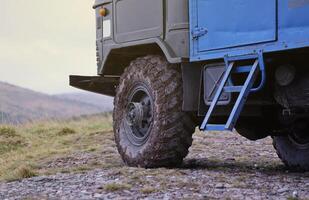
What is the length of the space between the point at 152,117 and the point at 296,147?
182 cm

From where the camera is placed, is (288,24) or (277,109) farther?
(277,109)

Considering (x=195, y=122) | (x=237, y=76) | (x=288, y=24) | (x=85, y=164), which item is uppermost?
(x=288, y=24)

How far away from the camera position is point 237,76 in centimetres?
746

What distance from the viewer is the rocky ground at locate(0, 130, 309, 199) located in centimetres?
609

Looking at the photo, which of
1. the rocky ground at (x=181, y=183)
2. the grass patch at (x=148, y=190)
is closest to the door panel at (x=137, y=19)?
the rocky ground at (x=181, y=183)

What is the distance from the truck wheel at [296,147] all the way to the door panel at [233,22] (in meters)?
1.63

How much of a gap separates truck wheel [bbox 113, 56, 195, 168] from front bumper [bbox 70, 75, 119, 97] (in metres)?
0.70

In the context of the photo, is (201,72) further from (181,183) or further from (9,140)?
(9,140)

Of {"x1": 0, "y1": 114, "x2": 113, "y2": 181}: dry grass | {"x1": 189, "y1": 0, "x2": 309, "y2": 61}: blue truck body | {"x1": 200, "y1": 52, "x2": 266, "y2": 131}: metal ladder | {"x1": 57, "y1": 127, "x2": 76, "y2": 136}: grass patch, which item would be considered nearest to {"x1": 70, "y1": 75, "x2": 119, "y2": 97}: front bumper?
{"x1": 0, "y1": 114, "x2": 113, "y2": 181}: dry grass

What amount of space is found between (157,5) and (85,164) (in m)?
2.51

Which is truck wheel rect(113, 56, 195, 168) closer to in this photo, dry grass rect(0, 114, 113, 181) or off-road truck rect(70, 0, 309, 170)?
off-road truck rect(70, 0, 309, 170)

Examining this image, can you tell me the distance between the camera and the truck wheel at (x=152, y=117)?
7.93 metres

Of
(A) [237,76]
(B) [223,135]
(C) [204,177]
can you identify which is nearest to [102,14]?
(A) [237,76]

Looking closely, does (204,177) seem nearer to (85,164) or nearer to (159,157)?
(159,157)
